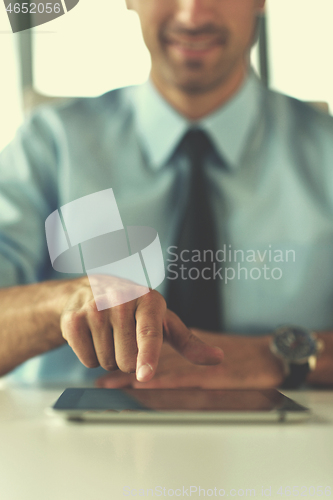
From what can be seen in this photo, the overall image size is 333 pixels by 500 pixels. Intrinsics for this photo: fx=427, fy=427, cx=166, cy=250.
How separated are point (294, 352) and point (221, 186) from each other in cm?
14

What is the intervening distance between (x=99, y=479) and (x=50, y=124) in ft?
0.76

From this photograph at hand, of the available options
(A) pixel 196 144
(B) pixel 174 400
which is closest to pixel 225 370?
(B) pixel 174 400

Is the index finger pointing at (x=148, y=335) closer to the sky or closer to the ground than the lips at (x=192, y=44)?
closer to the ground

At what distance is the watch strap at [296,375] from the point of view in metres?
0.32

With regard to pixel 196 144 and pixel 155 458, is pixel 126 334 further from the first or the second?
pixel 196 144

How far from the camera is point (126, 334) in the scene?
0.19 m

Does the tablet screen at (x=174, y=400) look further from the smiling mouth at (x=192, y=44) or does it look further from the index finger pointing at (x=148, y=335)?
the smiling mouth at (x=192, y=44)

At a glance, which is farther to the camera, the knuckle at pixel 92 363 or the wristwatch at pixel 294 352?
the wristwatch at pixel 294 352

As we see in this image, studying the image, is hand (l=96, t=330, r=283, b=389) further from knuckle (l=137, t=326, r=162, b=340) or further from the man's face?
the man's face

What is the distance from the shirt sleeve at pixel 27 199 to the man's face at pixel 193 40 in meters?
0.09

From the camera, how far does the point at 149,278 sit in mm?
229

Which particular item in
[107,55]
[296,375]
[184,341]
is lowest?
[296,375]

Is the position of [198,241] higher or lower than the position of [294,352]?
higher

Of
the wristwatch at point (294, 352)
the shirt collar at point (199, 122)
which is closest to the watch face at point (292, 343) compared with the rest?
the wristwatch at point (294, 352)
